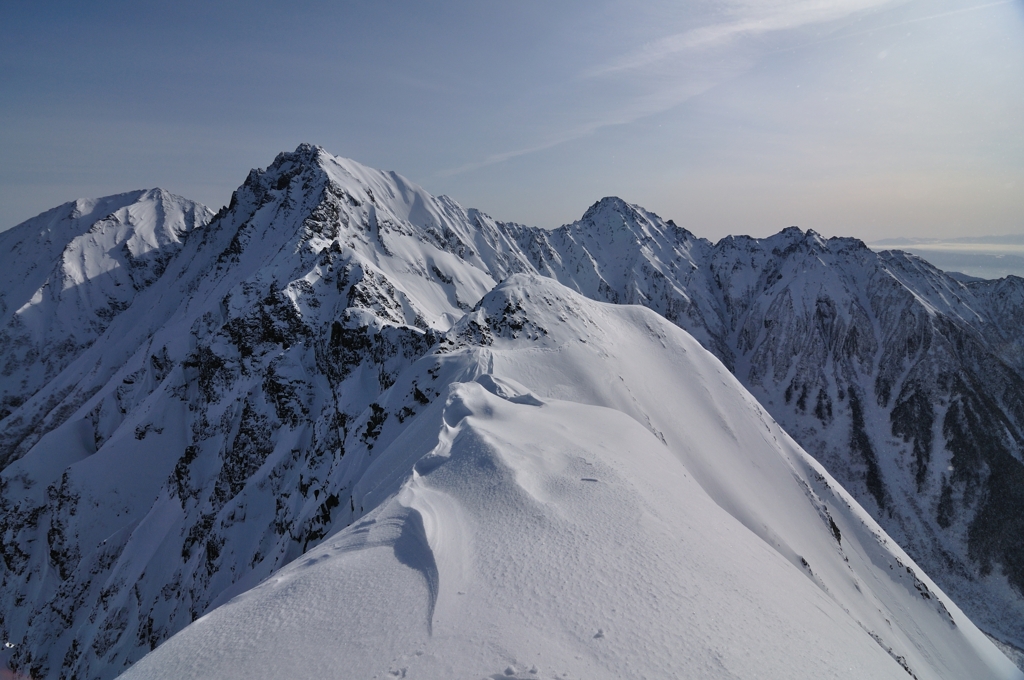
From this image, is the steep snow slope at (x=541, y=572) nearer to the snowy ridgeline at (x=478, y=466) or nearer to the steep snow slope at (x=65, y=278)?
the snowy ridgeline at (x=478, y=466)

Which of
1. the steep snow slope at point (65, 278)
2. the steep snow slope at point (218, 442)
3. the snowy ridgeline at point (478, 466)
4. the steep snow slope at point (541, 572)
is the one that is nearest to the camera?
the steep snow slope at point (541, 572)

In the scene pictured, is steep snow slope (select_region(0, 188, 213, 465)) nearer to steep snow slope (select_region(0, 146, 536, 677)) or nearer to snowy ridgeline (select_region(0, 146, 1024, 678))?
snowy ridgeline (select_region(0, 146, 1024, 678))

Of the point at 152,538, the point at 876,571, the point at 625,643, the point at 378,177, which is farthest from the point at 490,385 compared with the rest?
the point at 378,177

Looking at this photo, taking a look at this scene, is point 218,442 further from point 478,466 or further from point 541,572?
point 541,572

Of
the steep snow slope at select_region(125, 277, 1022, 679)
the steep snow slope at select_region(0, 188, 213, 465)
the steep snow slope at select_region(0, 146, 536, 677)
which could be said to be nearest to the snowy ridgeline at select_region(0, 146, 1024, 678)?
the steep snow slope at select_region(125, 277, 1022, 679)

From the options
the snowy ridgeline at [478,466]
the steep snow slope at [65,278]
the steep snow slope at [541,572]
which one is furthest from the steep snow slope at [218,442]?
the steep snow slope at [65,278]

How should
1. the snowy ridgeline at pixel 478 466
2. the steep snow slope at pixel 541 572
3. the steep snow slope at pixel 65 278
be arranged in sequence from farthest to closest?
the steep snow slope at pixel 65 278 → the snowy ridgeline at pixel 478 466 → the steep snow slope at pixel 541 572
